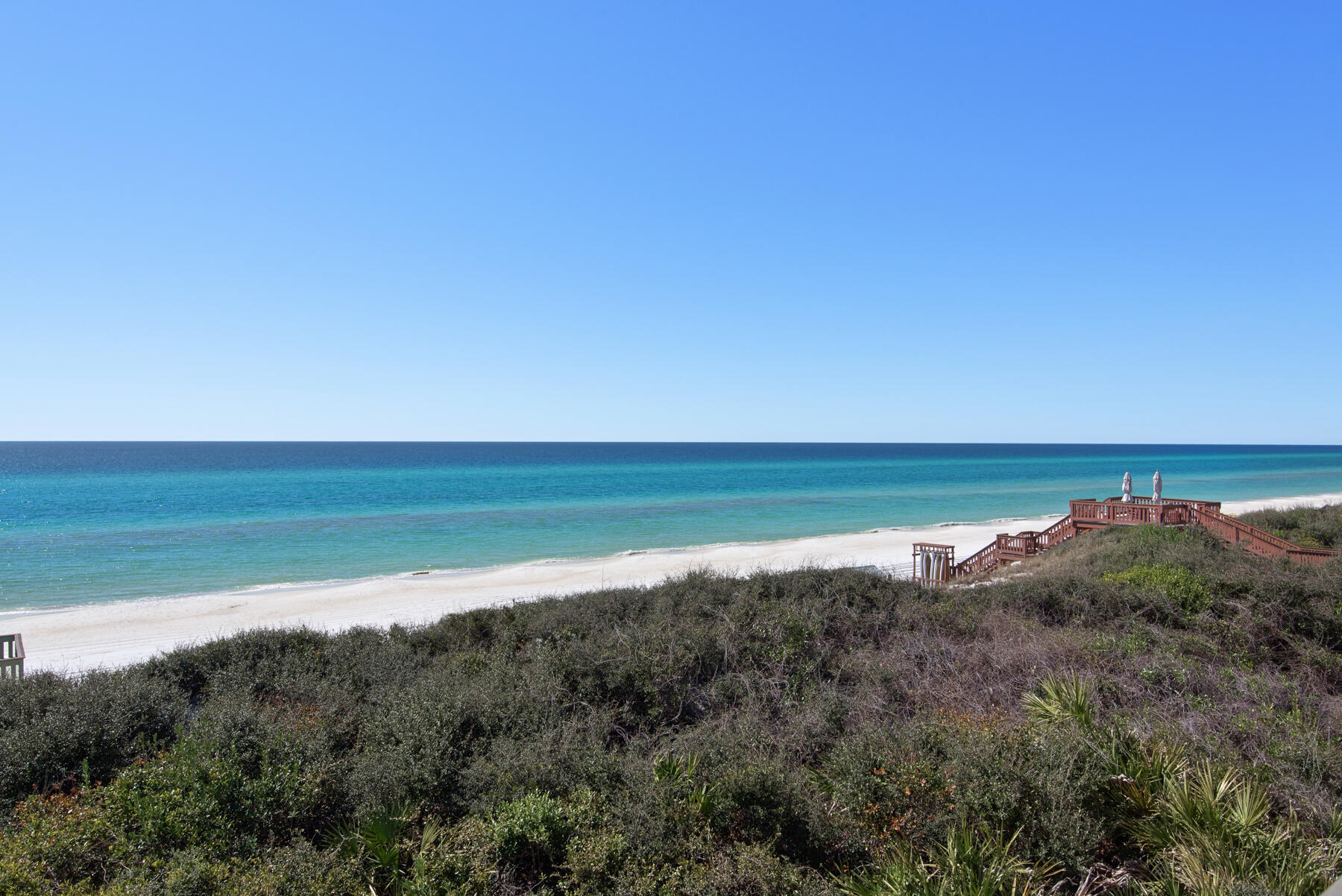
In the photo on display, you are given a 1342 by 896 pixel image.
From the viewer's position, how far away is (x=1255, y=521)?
20312 millimetres

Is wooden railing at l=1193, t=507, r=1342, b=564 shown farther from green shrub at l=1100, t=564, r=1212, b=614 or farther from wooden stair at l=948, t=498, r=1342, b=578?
green shrub at l=1100, t=564, r=1212, b=614

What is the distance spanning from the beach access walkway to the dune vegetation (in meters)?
7.27

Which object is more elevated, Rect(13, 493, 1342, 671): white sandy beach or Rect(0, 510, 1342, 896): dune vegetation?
Rect(0, 510, 1342, 896): dune vegetation

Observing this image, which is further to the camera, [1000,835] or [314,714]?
[314,714]

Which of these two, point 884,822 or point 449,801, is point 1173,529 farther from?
point 449,801

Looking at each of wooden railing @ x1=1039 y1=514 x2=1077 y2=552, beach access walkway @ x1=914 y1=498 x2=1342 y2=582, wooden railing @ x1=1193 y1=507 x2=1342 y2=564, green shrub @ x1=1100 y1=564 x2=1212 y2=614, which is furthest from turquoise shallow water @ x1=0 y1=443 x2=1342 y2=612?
green shrub @ x1=1100 y1=564 x2=1212 y2=614

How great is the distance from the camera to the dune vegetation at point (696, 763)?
4941mm

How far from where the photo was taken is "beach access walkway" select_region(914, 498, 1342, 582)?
16.9 meters

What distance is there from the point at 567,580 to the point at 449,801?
17.8m

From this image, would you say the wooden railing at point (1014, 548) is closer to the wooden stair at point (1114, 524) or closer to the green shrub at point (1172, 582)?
the wooden stair at point (1114, 524)

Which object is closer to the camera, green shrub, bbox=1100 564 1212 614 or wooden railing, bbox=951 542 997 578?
green shrub, bbox=1100 564 1212 614

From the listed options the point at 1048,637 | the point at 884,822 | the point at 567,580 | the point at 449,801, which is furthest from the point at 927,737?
the point at 567,580

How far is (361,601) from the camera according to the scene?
2138 cm

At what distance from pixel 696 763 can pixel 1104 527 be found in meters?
18.8
